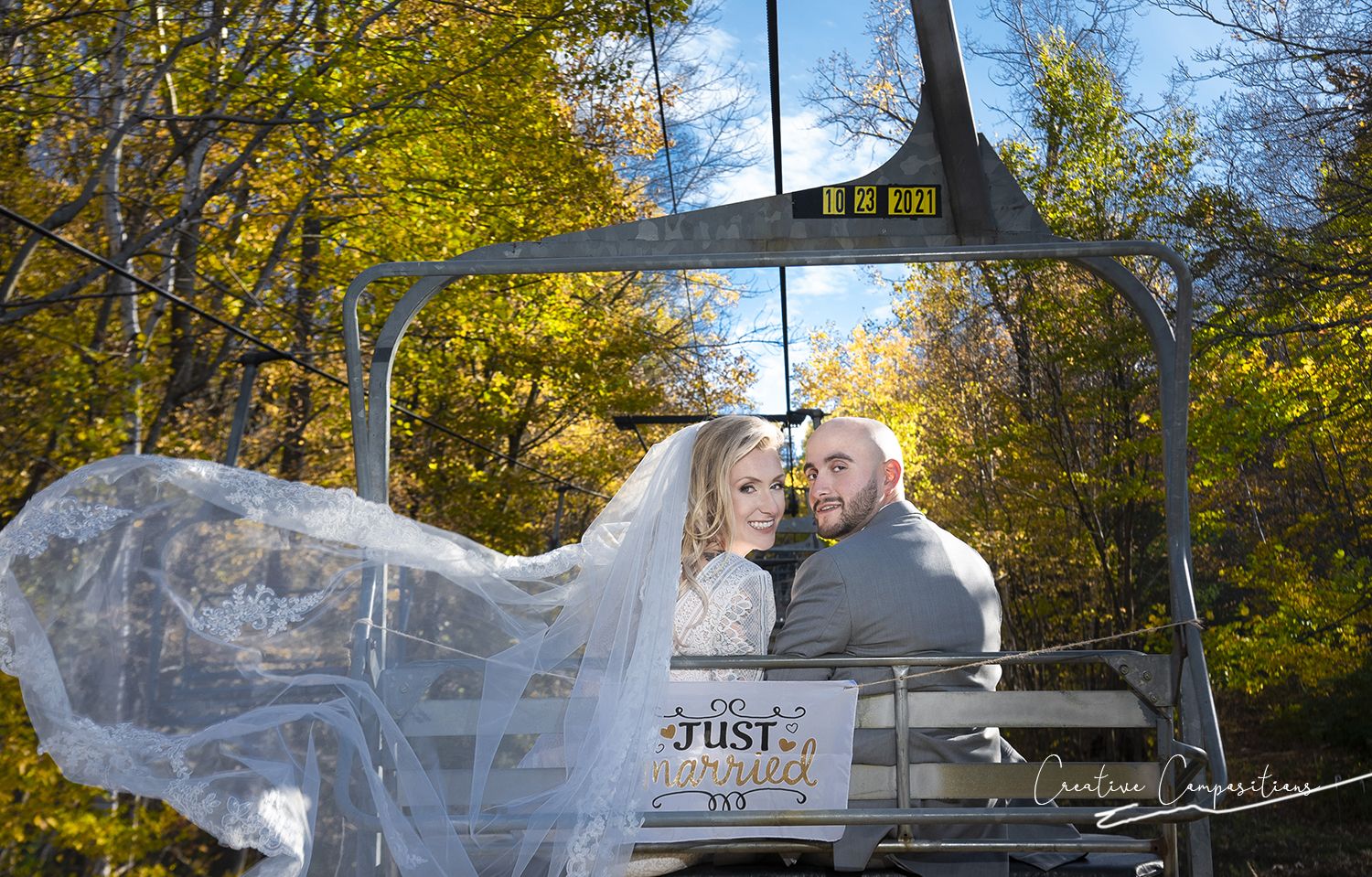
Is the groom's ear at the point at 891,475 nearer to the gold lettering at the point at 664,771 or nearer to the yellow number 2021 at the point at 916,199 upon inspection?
the yellow number 2021 at the point at 916,199

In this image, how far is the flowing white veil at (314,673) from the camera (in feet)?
11.5

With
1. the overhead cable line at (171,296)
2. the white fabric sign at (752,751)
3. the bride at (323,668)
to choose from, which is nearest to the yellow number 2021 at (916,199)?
the bride at (323,668)

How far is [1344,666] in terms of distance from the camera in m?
12.5

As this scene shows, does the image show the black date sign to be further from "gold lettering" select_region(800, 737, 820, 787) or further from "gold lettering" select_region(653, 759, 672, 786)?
"gold lettering" select_region(653, 759, 672, 786)

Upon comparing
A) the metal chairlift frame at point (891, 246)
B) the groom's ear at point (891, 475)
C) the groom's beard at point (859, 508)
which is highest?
the metal chairlift frame at point (891, 246)

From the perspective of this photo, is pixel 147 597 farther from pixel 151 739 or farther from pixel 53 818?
pixel 53 818

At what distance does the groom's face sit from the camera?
4926 mm

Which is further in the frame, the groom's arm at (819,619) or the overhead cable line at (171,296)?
the overhead cable line at (171,296)

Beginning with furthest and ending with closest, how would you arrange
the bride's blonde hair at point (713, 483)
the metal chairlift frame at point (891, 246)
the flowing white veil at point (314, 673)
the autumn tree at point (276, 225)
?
1. the autumn tree at point (276, 225)
2. the bride's blonde hair at point (713, 483)
3. the metal chairlift frame at point (891, 246)
4. the flowing white veil at point (314, 673)

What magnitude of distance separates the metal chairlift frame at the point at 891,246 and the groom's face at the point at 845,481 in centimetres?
75

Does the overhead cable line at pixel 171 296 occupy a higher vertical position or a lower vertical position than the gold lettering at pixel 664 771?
higher

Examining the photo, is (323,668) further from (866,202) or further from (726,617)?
(866,202)

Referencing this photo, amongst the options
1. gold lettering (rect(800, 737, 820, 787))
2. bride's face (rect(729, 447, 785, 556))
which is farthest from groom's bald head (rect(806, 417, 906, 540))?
gold lettering (rect(800, 737, 820, 787))

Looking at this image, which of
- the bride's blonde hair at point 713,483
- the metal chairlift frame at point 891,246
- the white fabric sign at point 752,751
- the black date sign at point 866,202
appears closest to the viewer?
the white fabric sign at point 752,751
